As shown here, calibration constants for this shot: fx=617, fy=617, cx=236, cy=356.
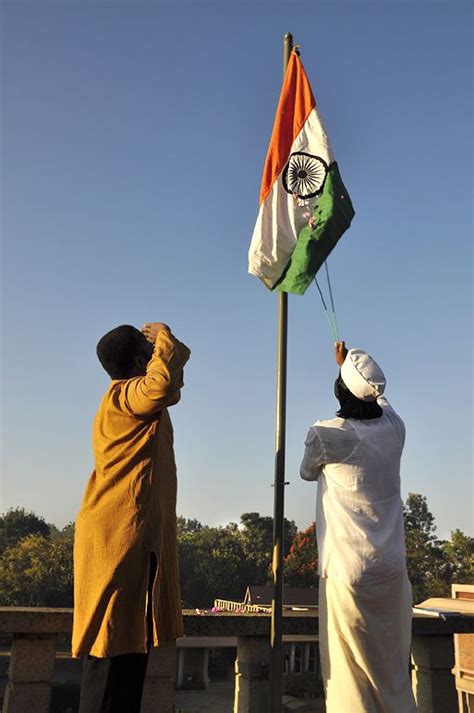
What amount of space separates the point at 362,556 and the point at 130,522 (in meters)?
1.33

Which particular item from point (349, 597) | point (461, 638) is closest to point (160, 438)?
point (349, 597)

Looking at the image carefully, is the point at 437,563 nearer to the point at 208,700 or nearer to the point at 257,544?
the point at 257,544

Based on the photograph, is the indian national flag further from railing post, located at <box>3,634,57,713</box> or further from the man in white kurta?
railing post, located at <box>3,634,57,713</box>

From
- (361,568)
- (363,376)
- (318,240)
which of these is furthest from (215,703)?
(363,376)

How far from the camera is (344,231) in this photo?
505 cm

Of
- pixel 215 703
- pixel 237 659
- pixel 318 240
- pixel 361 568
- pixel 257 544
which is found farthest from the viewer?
pixel 257 544

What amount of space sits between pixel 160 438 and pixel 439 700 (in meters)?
2.83

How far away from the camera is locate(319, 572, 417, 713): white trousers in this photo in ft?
10.5

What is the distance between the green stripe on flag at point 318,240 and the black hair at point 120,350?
198 centimetres

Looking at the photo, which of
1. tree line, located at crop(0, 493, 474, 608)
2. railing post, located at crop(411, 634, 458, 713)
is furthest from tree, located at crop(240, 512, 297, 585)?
railing post, located at crop(411, 634, 458, 713)

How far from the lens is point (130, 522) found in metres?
2.69

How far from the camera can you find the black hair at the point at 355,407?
12.0ft

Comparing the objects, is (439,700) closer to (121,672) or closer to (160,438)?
(121,672)

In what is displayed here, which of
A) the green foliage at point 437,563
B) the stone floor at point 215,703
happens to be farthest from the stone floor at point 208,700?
the green foliage at point 437,563
